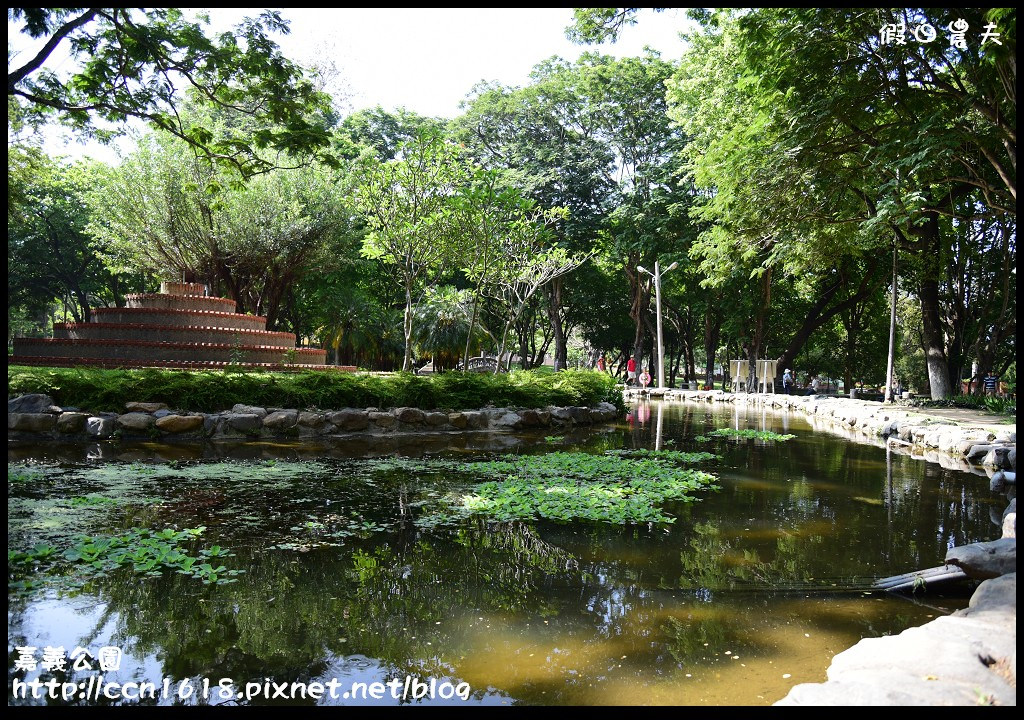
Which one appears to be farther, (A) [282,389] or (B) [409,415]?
(B) [409,415]

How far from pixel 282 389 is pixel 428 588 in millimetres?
8504

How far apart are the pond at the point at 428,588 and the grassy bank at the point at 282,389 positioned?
2.77 metres

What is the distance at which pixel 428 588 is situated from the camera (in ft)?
13.9

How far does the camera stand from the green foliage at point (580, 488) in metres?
6.31

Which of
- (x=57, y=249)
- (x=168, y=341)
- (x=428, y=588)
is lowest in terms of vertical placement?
(x=428, y=588)

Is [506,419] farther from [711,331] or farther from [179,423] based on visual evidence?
[711,331]

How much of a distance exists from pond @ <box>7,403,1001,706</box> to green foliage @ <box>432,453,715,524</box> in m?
0.24

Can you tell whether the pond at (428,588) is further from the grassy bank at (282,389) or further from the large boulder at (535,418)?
the large boulder at (535,418)

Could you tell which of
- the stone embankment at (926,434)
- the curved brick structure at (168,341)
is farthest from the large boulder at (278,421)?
the stone embankment at (926,434)

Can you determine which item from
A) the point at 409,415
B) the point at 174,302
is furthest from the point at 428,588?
the point at 174,302

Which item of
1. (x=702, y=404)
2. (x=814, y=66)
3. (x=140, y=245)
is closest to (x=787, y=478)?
(x=814, y=66)

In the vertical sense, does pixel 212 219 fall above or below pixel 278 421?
above

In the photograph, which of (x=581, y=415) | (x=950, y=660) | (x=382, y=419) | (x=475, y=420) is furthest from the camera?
(x=581, y=415)

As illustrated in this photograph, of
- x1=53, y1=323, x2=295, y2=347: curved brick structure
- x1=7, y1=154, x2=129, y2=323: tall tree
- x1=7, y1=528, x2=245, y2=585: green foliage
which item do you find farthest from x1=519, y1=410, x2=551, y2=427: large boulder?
x1=7, y1=154, x2=129, y2=323: tall tree
